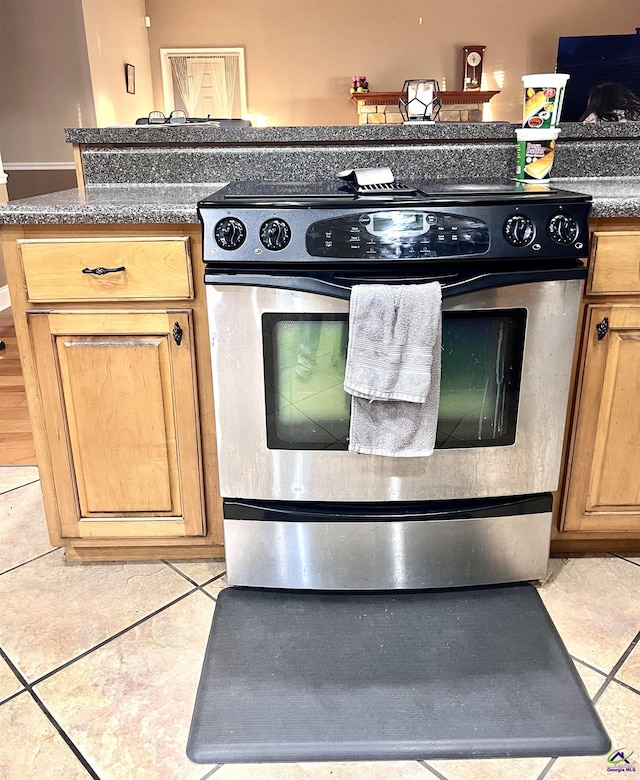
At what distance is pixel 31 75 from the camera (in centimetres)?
462

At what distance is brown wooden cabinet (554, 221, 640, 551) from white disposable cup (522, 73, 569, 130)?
1.30ft

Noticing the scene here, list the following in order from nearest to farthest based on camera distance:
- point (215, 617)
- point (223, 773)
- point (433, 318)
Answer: point (223, 773) → point (433, 318) → point (215, 617)

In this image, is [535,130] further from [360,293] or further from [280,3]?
[280,3]

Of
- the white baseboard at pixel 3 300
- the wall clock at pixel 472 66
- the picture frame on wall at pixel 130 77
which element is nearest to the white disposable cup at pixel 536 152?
the white baseboard at pixel 3 300

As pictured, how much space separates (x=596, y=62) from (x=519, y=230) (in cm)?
567

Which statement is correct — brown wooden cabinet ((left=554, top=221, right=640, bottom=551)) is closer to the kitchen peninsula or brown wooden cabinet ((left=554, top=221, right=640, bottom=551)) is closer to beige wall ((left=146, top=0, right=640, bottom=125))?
the kitchen peninsula

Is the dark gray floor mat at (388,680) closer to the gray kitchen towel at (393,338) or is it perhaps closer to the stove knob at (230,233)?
the gray kitchen towel at (393,338)

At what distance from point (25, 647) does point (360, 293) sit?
104 cm

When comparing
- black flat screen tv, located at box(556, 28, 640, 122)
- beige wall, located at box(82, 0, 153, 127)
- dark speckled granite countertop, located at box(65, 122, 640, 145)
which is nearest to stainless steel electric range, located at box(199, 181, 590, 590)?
dark speckled granite countertop, located at box(65, 122, 640, 145)

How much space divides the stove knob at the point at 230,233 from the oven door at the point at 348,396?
0.06m

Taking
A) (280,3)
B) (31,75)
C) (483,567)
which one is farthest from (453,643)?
(280,3)

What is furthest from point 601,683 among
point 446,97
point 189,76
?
point 189,76

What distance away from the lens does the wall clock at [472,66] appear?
21.2ft

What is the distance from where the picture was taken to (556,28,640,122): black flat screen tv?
5.53m
